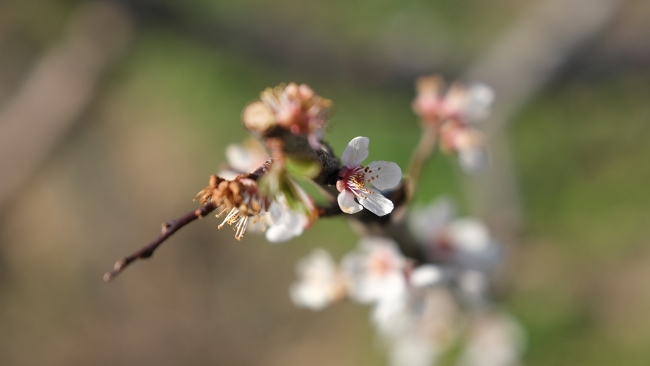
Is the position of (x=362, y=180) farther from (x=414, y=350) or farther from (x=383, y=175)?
(x=414, y=350)

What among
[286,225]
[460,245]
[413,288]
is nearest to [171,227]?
[286,225]

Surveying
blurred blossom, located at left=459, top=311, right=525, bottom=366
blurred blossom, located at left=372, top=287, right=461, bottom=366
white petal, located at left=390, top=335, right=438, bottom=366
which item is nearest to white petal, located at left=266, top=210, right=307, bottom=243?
blurred blossom, located at left=372, top=287, right=461, bottom=366

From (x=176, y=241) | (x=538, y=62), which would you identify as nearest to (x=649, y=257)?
(x=538, y=62)

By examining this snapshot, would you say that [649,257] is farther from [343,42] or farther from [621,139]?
[343,42]

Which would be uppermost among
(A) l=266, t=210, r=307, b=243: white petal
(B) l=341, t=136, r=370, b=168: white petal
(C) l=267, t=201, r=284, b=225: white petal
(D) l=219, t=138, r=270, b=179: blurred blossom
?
(D) l=219, t=138, r=270, b=179: blurred blossom

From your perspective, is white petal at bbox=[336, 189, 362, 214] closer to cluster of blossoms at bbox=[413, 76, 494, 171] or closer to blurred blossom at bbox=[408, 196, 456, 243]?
cluster of blossoms at bbox=[413, 76, 494, 171]
